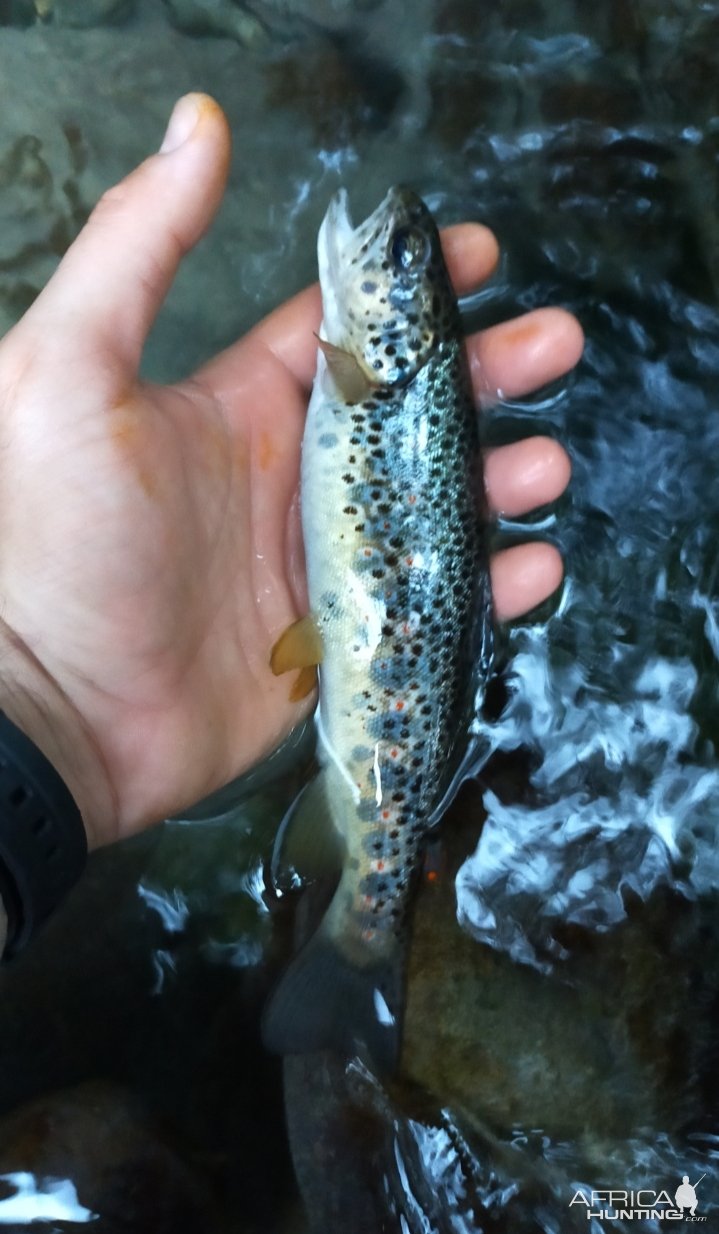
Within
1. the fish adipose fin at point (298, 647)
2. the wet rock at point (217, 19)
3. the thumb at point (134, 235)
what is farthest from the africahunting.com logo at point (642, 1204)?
the wet rock at point (217, 19)

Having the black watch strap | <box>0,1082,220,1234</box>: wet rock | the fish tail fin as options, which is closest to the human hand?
the black watch strap

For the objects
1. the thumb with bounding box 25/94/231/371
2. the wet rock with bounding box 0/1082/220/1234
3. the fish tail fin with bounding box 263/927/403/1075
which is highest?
the thumb with bounding box 25/94/231/371

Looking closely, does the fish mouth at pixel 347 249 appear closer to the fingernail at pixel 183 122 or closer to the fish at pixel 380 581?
the fish at pixel 380 581

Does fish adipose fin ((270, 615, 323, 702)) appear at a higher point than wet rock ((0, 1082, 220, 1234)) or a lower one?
higher

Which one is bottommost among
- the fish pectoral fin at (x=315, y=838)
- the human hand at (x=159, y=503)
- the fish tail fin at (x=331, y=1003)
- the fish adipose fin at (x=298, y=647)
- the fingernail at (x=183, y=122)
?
the fish tail fin at (x=331, y=1003)

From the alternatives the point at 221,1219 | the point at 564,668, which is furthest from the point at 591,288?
the point at 221,1219

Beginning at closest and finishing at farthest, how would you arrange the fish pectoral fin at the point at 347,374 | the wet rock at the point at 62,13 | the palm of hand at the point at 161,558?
1. the palm of hand at the point at 161,558
2. the fish pectoral fin at the point at 347,374
3. the wet rock at the point at 62,13

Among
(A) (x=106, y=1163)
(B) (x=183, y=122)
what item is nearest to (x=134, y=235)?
(B) (x=183, y=122)

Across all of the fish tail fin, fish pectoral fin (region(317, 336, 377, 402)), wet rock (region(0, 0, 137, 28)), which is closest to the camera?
fish pectoral fin (region(317, 336, 377, 402))

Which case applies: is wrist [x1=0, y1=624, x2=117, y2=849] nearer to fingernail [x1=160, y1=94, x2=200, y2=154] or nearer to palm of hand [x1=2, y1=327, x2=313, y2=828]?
palm of hand [x1=2, y1=327, x2=313, y2=828]
